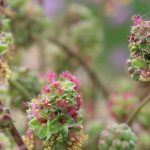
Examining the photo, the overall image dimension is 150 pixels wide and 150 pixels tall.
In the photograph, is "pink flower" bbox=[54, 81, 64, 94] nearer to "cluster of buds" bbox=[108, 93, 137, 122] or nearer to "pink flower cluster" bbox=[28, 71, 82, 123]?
"pink flower cluster" bbox=[28, 71, 82, 123]

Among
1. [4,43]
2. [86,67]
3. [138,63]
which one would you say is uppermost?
[86,67]

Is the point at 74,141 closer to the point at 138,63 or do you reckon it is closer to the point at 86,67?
the point at 138,63

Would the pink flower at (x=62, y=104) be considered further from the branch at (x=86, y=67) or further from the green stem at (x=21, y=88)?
the branch at (x=86, y=67)

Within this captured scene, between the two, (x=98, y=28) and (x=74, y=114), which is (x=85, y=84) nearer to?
(x=98, y=28)

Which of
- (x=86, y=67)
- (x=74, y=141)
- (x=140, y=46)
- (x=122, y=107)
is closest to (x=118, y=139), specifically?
(x=74, y=141)

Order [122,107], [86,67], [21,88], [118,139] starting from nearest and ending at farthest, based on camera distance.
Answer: [118,139] → [21,88] → [122,107] → [86,67]

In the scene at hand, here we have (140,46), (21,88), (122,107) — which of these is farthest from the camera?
(122,107)
